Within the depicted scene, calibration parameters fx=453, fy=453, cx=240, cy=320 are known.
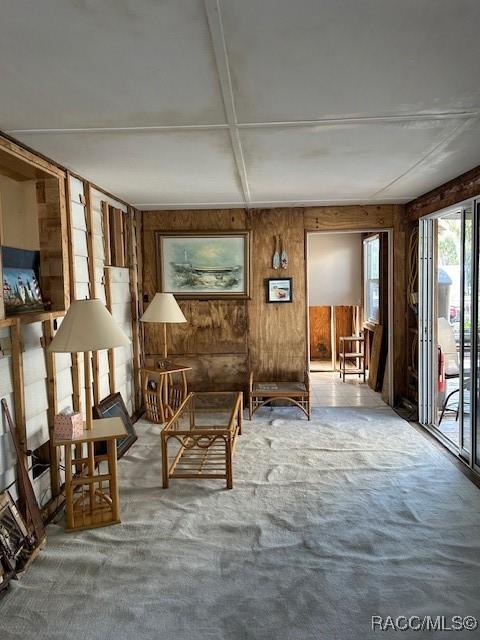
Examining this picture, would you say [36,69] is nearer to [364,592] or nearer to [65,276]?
[65,276]

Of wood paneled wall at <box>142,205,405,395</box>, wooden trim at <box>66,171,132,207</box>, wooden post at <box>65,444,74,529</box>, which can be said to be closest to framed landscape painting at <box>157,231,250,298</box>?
wood paneled wall at <box>142,205,405,395</box>

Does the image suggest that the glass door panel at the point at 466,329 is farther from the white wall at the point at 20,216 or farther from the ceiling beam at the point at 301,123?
the white wall at the point at 20,216

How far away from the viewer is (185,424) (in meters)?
4.21

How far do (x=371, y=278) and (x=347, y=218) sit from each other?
75.8 inches

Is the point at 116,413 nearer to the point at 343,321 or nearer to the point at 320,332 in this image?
the point at 320,332

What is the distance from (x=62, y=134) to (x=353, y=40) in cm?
165

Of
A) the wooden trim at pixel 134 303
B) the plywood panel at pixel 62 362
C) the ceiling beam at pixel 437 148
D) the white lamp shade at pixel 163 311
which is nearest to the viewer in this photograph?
the ceiling beam at pixel 437 148

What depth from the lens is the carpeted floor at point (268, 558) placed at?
6.42 ft

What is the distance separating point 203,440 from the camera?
153 inches

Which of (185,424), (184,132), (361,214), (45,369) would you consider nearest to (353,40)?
(184,132)

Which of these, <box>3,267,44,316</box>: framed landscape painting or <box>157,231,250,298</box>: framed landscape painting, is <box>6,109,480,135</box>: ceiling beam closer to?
<box>3,267,44,316</box>: framed landscape painting

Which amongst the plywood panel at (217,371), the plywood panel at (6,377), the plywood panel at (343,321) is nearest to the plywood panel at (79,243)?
the plywood panel at (6,377)

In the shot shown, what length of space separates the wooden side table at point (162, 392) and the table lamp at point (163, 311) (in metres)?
0.52

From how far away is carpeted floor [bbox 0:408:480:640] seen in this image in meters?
1.96
